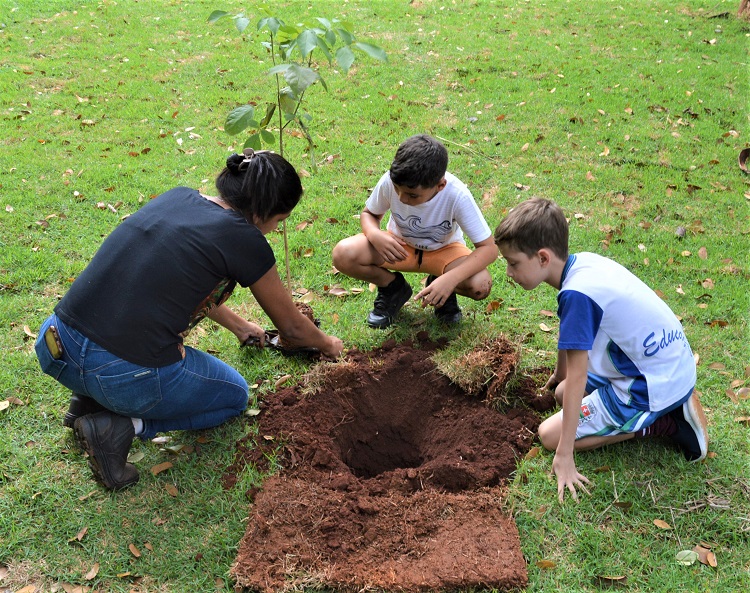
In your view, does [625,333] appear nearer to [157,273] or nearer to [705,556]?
[705,556]

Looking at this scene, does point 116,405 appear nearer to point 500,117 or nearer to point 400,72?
point 500,117

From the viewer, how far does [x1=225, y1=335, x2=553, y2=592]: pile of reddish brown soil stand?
246 cm

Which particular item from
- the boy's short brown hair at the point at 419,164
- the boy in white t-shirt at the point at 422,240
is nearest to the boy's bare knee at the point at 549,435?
the boy in white t-shirt at the point at 422,240

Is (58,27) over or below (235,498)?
over

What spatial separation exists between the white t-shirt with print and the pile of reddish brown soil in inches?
25.5

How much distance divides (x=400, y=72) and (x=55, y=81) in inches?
166

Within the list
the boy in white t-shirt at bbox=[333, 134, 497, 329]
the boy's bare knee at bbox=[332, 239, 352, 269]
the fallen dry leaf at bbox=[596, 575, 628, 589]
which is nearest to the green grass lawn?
the fallen dry leaf at bbox=[596, 575, 628, 589]

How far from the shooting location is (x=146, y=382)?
2.73m

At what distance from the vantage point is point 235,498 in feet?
9.26

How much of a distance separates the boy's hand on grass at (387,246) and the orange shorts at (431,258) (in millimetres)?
148

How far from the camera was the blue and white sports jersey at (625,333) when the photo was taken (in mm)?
2648

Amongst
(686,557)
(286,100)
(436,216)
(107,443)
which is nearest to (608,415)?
(686,557)

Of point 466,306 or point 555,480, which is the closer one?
point 555,480

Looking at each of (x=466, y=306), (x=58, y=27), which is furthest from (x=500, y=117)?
(x=58, y=27)
